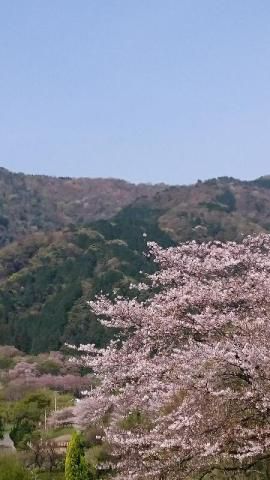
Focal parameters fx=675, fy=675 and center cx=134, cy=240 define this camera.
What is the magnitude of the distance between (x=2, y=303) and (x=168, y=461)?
362 feet

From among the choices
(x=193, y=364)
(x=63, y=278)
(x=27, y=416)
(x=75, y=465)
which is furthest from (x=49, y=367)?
(x=193, y=364)

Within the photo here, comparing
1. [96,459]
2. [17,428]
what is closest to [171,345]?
[96,459]

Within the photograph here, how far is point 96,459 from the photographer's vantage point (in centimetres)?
2959

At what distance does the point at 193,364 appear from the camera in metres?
10.4

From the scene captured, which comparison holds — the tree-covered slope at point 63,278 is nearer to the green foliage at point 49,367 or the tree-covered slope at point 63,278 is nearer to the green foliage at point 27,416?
the green foliage at point 49,367

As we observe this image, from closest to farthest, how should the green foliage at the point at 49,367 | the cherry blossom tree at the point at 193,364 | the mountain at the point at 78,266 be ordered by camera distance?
the cherry blossom tree at the point at 193,364
the green foliage at the point at 49,367
the mountain at the point at 78,266

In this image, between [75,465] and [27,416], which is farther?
[27,416]

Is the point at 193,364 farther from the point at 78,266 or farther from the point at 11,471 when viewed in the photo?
the point at 78,266

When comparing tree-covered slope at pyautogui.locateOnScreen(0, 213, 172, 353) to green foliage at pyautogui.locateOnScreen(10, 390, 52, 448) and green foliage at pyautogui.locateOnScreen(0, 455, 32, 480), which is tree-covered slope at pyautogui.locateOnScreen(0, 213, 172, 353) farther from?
green foliage at pyautogui.locateOnScreen(0, 455, 32, 480)

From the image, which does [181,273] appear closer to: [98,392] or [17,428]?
[98,392]

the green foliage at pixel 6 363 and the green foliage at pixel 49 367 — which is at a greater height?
the green foliage at pixel 49 367

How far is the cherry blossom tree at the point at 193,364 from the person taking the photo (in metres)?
10.0

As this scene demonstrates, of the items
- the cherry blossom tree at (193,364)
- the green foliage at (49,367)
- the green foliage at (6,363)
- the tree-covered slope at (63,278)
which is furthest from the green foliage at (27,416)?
the cherry blossom tree at (193,364)

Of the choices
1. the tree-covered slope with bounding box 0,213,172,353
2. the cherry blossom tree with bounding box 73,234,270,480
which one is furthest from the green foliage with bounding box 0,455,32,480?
the tree-covered slope with bounding box 0,213,172,353
